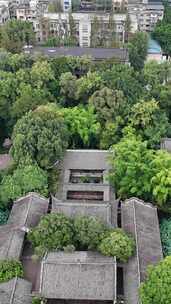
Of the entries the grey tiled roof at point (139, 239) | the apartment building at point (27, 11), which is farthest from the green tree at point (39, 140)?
the apartment building at point (27, 11)

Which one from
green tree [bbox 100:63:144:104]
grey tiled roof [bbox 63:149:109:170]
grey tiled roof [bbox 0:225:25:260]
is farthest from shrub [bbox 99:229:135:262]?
green tree [bbox 100:63:144:104]

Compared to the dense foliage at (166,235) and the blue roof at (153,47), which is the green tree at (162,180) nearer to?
the dense foliage at (166,235)

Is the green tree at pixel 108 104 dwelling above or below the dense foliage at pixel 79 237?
above

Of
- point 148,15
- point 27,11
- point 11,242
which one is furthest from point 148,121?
point 27,11

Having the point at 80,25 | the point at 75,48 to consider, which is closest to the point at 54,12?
the point at 80,25

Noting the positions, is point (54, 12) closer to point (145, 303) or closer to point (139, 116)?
point (139, 116)

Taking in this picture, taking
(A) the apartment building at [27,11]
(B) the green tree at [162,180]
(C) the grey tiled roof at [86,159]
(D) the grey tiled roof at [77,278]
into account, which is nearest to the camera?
(D) the grey tiled roof at [77,278]

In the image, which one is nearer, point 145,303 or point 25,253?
point 145,303
